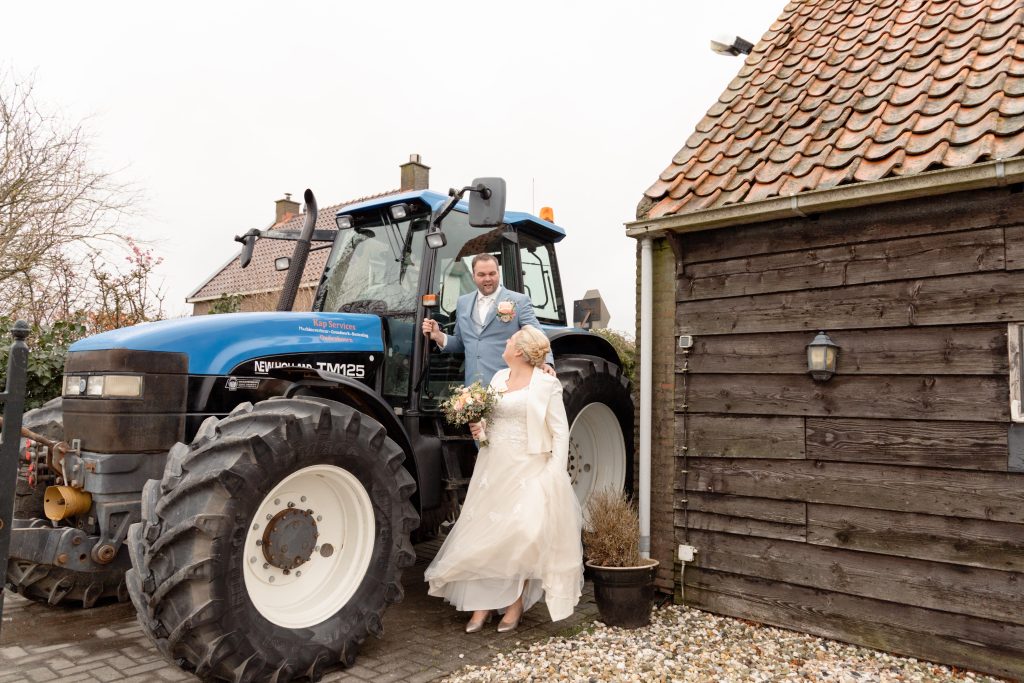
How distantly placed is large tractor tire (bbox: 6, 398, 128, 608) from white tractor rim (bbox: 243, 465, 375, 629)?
109 cm

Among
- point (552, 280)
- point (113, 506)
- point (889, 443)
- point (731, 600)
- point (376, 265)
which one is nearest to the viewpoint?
point (113, 506)

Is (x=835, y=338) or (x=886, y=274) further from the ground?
(x=886, y=274)

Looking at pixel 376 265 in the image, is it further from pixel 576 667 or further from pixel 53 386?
pixel 53 386

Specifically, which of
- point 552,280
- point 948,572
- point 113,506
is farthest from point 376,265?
point 948,572

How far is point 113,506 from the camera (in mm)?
3484

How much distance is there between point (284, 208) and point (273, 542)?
20638mm

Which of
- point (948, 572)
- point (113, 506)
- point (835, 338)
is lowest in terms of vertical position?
point (948, 572)

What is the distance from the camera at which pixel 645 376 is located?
495 cm

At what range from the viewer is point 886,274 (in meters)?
4.00

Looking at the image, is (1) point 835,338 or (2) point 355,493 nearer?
(2) point 355,493

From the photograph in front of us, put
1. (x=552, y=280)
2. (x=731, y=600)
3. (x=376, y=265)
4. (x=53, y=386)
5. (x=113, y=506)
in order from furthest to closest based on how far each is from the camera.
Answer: (x=53, y=386) < (x=552, y=280) < (x=376, y=265) < (x=731, y=600) < (x=113, y=506)

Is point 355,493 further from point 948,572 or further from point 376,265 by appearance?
point 948,572

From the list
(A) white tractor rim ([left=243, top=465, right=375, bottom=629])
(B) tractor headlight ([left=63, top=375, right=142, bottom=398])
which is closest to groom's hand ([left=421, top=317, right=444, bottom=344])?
(A) white tractor rim ([left=243, top=465, right=375, bottom=629])

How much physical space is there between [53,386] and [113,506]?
454cm
